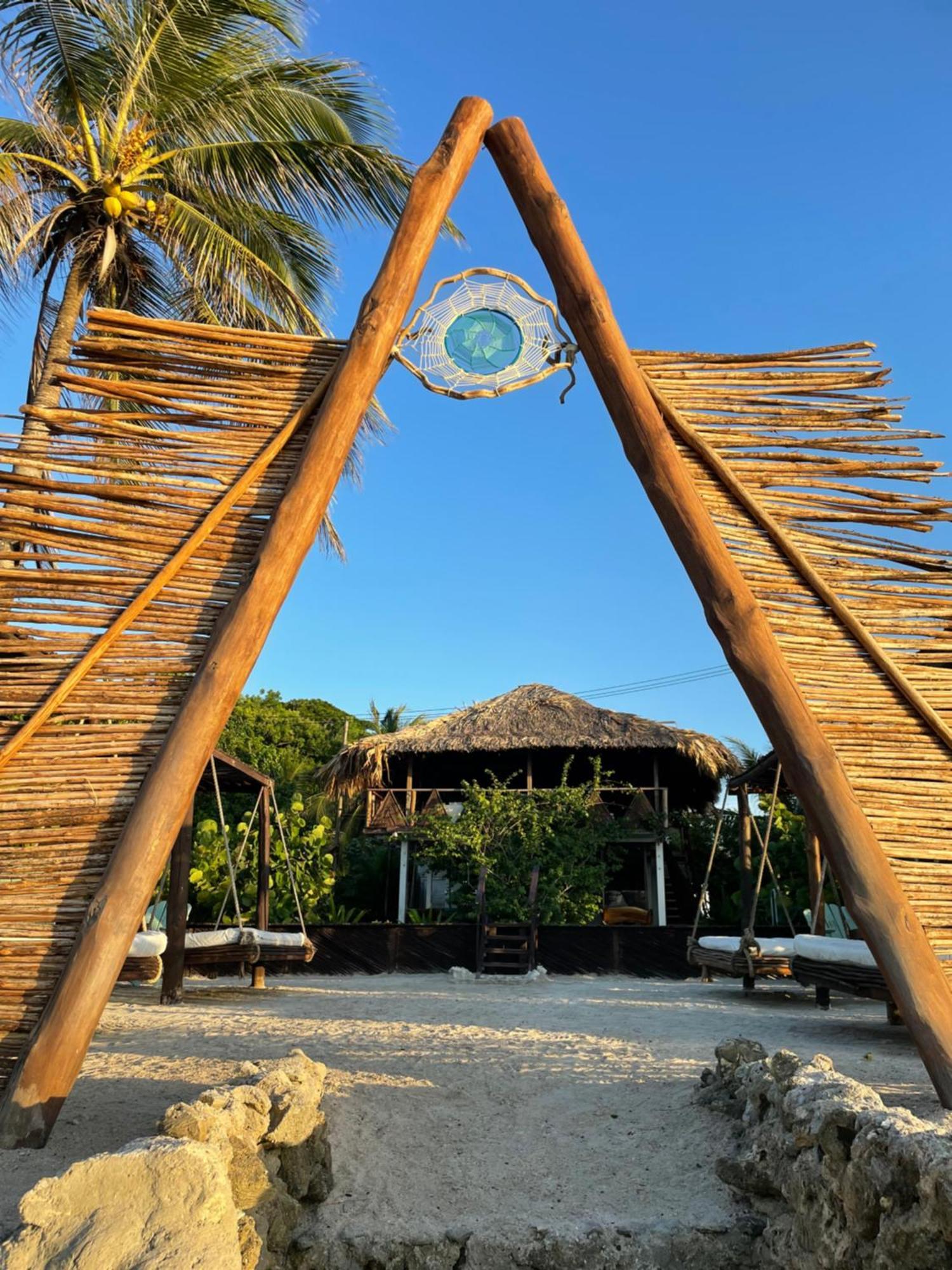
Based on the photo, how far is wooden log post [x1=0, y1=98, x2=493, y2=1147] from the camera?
9.77 ft

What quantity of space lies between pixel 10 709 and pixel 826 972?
6167 mm

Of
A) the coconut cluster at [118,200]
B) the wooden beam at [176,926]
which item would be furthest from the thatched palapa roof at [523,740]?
the coconut cluster at [118,200]

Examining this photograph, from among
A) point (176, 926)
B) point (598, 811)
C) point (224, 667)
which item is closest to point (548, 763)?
point (598, 811)

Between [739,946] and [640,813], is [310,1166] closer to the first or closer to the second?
[739,946]

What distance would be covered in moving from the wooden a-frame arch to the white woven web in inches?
9.0

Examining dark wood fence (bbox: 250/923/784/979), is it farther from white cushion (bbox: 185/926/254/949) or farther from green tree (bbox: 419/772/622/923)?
white cushion (bbox: 185/926/254/949)

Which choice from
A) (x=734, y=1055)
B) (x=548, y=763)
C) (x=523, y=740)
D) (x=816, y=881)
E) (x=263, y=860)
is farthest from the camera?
(x=548, y=763)

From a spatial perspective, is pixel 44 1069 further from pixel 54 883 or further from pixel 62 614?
pixel 62 614

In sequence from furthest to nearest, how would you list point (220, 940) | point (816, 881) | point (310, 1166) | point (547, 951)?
1. point (547, 951)
2. point (816, 881)
3. point (220, 940)
4. point (310, 1166)

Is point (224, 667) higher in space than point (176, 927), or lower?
higher

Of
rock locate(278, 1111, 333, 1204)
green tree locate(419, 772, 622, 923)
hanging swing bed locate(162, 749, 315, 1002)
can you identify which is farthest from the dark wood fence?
rock locate(278, 1111, 333, 1204)

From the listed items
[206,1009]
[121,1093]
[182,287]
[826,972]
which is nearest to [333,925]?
[206,1009]

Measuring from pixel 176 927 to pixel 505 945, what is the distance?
566 cm

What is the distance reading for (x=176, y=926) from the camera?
8.81 m
